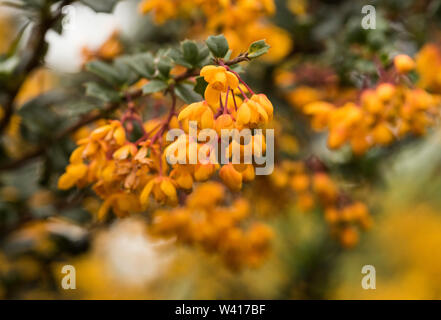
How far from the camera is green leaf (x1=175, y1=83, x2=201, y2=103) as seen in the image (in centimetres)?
65

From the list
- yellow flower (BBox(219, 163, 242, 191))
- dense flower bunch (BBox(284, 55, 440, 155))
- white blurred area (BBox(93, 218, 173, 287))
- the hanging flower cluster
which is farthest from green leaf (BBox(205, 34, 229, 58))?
white blurred area (BBox(93, 218, 173, 287))

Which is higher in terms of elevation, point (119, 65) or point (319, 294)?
point (119, 65)

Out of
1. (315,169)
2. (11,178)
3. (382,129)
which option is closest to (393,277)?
(315,169)

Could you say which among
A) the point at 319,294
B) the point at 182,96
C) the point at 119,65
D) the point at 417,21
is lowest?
the point at 319,294

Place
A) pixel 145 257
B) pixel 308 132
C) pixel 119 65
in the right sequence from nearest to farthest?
1. pixel 119 65
2. pixel 308 132
3. pixel 145 257

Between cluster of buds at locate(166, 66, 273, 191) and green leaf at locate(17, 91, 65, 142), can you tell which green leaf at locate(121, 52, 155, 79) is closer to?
cluster of buds at locate(166, 66, 273, 191)

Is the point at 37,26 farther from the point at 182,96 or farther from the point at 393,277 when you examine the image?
the point at 393,277

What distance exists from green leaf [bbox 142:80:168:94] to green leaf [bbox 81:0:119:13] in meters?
0.21

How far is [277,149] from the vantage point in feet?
3.62

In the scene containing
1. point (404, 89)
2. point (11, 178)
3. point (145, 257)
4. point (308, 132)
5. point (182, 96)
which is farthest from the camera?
point (145, 257)

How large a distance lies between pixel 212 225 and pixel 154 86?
1.42 ft

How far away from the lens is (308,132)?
1337 millimetres

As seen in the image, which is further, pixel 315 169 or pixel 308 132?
pixel 308 132

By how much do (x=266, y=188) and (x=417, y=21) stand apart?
59 cm
